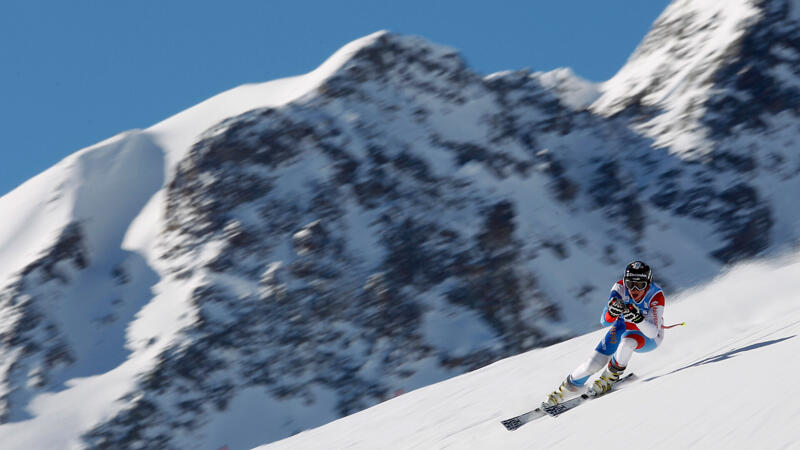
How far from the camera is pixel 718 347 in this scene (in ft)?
37.8

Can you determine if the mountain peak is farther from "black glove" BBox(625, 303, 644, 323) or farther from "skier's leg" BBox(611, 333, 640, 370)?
"skier's leg" BBox(611, 333, 640, 370)

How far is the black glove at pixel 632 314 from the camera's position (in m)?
10.3

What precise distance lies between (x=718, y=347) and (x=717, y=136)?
22182 mm

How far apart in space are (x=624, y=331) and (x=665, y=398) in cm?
128

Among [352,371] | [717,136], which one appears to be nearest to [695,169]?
[717,136]

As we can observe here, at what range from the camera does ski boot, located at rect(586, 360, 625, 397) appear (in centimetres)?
1028

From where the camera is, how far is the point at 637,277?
10320 mm

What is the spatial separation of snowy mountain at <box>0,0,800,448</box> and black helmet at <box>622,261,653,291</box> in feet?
42.2

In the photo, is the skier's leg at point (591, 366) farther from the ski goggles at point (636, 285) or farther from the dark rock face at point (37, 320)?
the dark rock face at point (37, 320)

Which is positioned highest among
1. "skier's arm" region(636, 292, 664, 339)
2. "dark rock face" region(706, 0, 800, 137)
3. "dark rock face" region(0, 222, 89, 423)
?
"dark rock face" region(706, 0, 800, 137)

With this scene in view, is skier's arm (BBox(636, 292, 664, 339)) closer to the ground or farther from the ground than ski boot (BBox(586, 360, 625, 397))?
farther from the ground

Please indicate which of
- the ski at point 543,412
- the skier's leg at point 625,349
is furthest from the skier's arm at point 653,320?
the ski at point 543,412

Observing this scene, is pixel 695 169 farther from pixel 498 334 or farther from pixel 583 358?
pixel 583 358

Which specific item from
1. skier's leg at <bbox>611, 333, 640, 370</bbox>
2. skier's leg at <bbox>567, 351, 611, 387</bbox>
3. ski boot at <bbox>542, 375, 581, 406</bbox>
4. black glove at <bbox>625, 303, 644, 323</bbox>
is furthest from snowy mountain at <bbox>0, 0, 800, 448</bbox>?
black glove at <bbox>625, 303, 644, 323</bbox>
